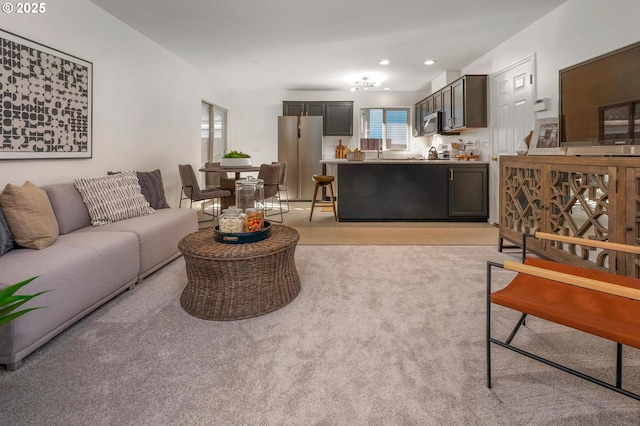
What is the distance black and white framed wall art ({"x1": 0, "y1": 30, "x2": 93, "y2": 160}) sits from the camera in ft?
8.73

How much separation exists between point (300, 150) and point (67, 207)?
5.78m

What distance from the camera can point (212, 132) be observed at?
7480 mm

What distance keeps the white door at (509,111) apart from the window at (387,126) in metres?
3.41

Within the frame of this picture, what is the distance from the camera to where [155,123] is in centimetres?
488

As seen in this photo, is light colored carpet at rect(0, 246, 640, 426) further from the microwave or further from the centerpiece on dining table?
the microwave

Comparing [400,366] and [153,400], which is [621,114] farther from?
[153,400]

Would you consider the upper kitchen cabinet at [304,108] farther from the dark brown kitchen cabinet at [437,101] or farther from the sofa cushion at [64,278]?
the sofa cushion at [64,278]

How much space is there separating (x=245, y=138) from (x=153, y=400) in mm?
7709

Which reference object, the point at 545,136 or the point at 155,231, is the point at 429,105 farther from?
the point at 155,231

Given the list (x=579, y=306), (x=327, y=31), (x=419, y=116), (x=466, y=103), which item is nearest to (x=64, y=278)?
(x=579, y=306)

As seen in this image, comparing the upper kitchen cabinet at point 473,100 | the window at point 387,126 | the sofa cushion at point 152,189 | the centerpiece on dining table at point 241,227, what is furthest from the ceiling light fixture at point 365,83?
the centerpiece on dining table at point 241,227

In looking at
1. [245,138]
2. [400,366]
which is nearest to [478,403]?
[400,366]

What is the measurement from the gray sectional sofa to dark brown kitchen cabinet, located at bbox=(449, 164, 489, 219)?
155 inches

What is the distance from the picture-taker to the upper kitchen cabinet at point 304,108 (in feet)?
27.3
